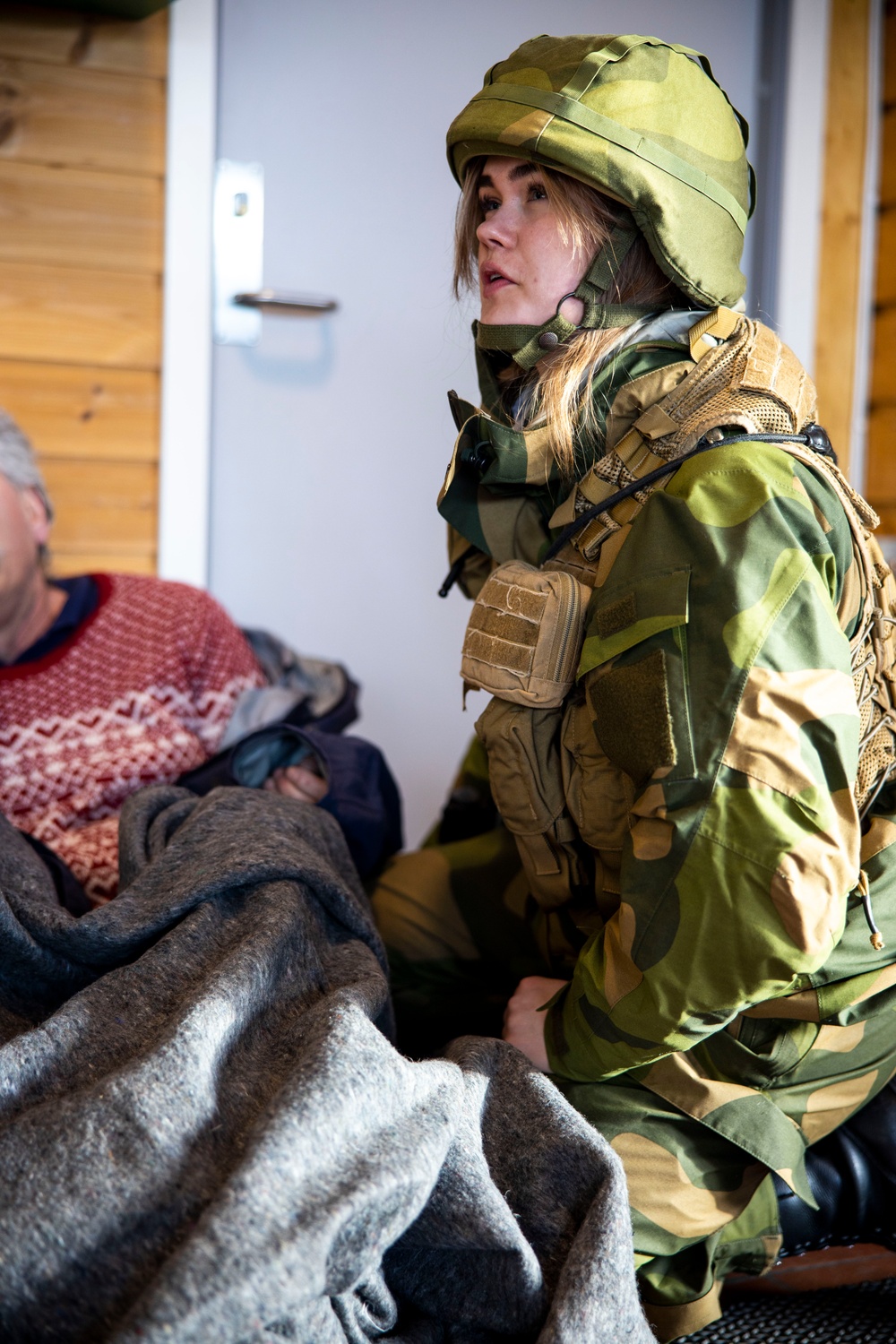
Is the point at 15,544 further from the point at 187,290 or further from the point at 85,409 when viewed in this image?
the point at 187,290

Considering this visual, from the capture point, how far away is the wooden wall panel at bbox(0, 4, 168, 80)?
171 centimetres

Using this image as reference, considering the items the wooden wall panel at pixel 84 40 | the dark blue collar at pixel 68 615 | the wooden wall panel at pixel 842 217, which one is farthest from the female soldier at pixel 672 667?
the wooden wall panel at pixel 842 217

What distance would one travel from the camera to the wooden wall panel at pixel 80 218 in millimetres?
1743

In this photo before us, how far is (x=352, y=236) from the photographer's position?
194 cm

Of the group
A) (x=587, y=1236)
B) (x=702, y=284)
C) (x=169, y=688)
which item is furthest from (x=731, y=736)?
(x=169, y=688)

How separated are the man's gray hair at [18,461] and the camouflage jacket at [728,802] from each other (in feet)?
2.98

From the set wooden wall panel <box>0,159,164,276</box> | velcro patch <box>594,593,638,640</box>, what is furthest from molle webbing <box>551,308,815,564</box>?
wooden wall panel <box>0,159,164,276</box>

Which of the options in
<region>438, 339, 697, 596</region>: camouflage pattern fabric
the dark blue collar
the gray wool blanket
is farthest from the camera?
the dark blue collar

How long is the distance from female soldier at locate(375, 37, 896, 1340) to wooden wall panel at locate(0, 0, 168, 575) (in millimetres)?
824

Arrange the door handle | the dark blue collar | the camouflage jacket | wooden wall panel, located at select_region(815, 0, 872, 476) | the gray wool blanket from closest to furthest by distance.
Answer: the gray wool blanket, the camouflage jacket, the dark blue collar, the door handle, wooden wall panel, located at select_region(815, 0, 872, 476)

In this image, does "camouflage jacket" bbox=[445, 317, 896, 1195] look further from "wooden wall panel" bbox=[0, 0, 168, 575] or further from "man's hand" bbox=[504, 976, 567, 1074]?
"wooden wall panel" bbox=[0, 0, 168, 575]

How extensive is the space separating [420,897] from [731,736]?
627mm

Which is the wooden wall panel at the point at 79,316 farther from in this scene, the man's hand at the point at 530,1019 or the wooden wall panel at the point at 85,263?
the man's hand at the point at 530,1019

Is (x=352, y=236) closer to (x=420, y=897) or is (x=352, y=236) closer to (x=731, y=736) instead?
(x=420, y=897)
